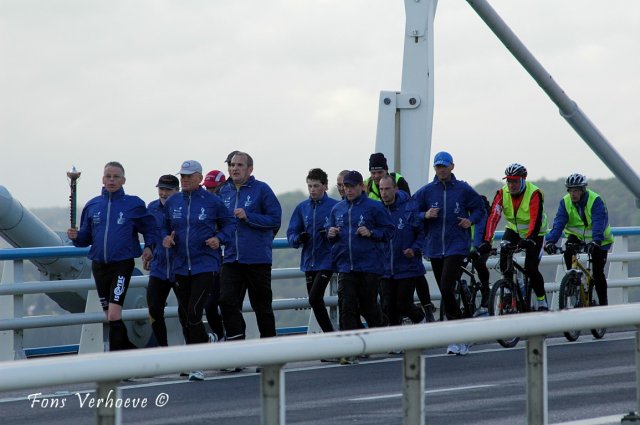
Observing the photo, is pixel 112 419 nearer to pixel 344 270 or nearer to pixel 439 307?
pixel 344 270

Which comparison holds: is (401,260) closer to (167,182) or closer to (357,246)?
(357,246)

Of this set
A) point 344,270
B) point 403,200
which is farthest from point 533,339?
point 403,200

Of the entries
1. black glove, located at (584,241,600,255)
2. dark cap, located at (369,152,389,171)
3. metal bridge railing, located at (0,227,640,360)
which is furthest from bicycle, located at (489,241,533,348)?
metal bridge railing, located at (0,227,640,360)

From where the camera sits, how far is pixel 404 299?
14656 mm

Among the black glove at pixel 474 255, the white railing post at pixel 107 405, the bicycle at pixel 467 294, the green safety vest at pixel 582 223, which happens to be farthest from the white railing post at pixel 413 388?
the green safety vest at pixel 582 223

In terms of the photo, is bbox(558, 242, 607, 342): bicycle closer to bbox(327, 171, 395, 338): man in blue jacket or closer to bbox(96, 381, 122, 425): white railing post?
bbox(327, 171, 395, 338): man in blue jacket

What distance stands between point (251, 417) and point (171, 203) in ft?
25.6

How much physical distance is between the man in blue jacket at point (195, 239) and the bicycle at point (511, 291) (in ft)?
11.8

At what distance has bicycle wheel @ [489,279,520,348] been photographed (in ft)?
49.1

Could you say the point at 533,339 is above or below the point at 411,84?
below

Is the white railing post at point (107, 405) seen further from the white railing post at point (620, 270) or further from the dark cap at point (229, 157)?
the white railing post at point (620, 270)

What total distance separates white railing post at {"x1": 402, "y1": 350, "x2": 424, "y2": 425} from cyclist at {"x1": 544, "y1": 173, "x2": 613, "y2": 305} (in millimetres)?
11030

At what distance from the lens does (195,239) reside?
12.6 meters

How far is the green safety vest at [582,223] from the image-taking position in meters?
16.2
